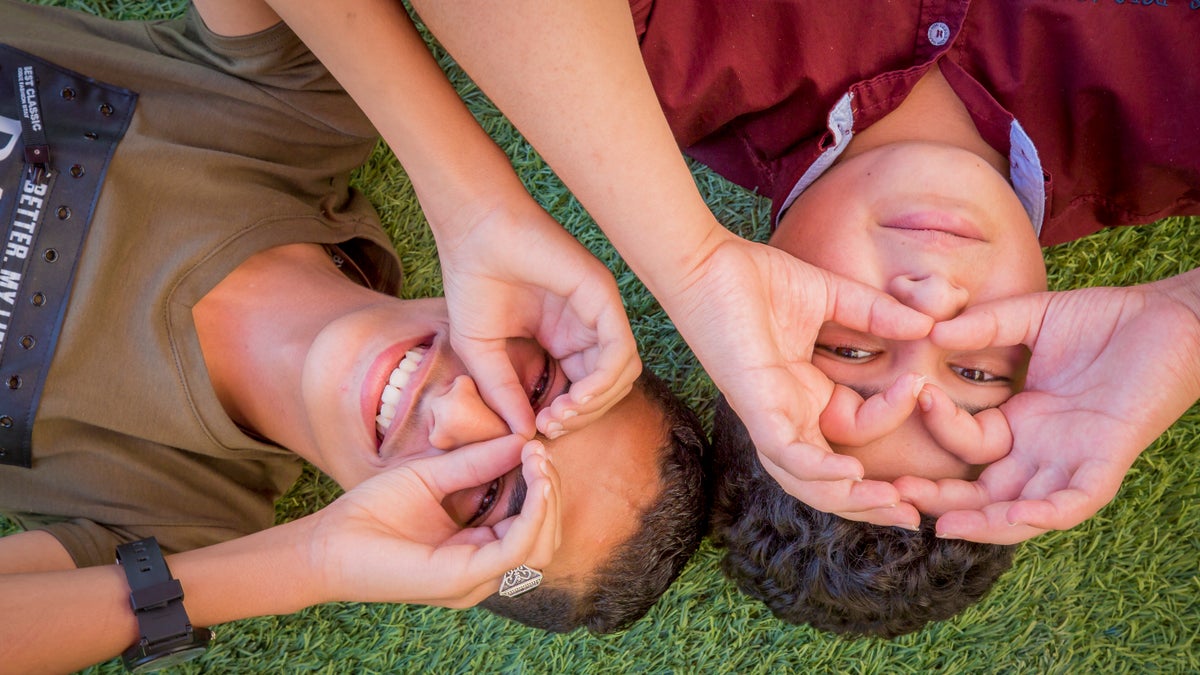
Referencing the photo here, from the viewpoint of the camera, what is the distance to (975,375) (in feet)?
5.06

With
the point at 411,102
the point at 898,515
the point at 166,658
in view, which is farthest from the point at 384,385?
the point at 898,515

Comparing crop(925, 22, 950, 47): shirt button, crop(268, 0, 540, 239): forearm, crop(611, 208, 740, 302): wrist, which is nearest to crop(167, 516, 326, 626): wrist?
crop(268, 0, 540, 239): forearm

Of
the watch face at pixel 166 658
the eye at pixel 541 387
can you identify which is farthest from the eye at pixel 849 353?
the watch face at pixel 166 658

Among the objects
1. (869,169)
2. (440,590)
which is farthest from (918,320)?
(440,590)

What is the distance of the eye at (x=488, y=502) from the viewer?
1.66 metres

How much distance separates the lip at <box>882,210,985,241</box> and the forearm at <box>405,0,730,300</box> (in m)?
0.37

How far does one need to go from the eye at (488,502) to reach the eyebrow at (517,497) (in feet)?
0.13

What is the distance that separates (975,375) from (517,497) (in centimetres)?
83

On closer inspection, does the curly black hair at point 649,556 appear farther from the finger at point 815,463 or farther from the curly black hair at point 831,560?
the finger at point 815,463

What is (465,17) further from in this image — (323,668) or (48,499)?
(323,668)

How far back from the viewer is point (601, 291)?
1520mm

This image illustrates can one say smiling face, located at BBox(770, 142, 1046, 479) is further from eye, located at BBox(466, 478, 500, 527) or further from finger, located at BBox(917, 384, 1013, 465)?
eye, located at BBox(466, 478, 500, 527)

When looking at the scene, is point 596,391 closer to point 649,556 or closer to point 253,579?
point 649,556

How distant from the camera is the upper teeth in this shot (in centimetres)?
167
